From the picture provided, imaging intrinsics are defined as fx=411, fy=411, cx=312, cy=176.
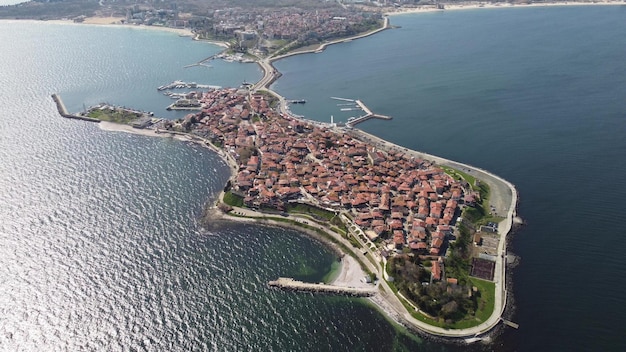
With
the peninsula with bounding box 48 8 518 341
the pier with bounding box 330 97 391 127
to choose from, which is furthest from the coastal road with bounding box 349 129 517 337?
the pier with bounding box 330 97 391 127

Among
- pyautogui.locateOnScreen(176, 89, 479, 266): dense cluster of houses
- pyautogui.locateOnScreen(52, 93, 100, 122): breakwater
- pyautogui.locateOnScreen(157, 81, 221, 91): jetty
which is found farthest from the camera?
pyautogui.locateOnScreen(157, 81, 221, 91): jetty

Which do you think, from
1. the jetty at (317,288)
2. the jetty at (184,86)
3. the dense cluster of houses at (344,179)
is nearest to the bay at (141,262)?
the jetty at (317,288)

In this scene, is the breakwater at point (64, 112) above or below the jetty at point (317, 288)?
above

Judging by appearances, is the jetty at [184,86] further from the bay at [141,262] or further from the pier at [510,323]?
the pier at [510,323]

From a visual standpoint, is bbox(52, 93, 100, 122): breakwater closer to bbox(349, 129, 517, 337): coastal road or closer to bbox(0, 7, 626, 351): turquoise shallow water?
bbox(0, 7, 626, 351): turquoise shallow water

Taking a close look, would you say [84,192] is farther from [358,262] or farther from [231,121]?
[358,262]
